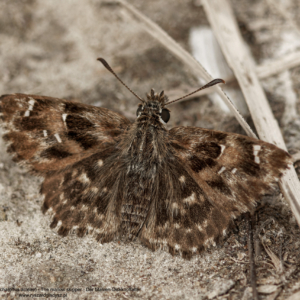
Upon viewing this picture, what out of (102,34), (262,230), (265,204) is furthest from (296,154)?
(102,34)

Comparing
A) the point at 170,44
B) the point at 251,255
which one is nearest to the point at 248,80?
the point at 170,44

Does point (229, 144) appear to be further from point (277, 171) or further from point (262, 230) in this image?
point (262, 230)

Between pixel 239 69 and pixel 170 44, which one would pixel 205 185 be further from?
pixel 170 44

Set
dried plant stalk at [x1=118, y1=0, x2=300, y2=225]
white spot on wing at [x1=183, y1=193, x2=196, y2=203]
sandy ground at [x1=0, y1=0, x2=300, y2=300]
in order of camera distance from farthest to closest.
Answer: dried plant stalk at [x1=118, y1=0, x2=300, y2=225]
white spot on wing at [x1=183, y1=193, x2=196, y2=203]
sandy ground at [x1=0, y1=0, x2=300, y2=300]

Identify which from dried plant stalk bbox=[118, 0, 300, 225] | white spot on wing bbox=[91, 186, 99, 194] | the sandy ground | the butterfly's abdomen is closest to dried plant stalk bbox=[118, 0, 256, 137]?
dried plant stalk bbox=[118, 0, 300, 225]

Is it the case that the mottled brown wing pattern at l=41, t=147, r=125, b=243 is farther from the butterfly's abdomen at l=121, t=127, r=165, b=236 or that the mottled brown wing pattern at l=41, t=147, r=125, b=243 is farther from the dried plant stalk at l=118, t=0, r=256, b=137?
the dried plant stalk at l=118, t=0, r=256, b=137

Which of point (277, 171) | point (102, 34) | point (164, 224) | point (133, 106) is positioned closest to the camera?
point (277, 171)

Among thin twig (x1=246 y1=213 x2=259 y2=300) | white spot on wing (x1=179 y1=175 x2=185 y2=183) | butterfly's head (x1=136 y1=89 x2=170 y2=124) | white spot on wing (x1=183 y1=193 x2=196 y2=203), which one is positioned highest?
butterfly's head (x1=136 y1=89 x2=170 y2=124)
